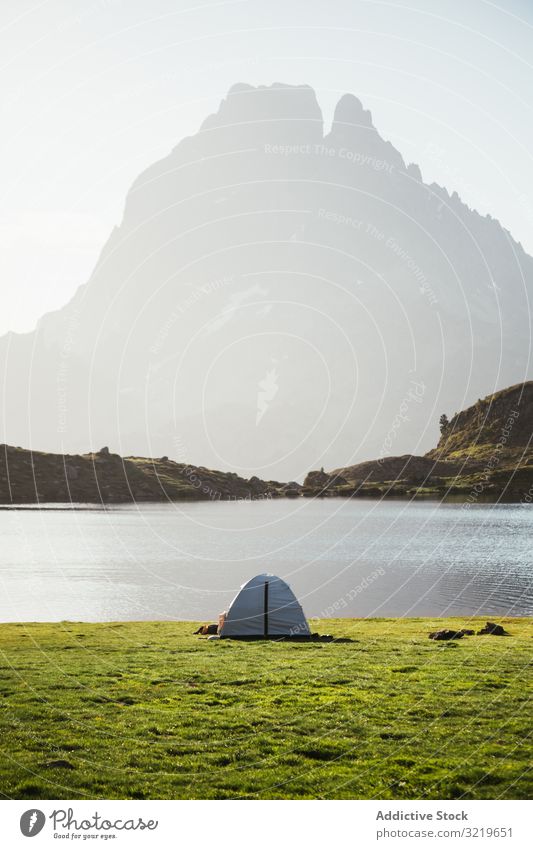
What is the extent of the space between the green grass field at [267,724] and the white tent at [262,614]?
4.77 metres

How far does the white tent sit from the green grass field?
4.77 metres

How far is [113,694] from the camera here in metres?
24.0

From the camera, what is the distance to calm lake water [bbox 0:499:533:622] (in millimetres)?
63969

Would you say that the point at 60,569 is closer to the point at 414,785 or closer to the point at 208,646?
the point at 208,646

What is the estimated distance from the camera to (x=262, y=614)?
39594 millimetres

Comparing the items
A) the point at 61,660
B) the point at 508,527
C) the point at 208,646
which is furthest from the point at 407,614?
the point at 508,527

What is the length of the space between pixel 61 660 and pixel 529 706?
1964 centimetres
